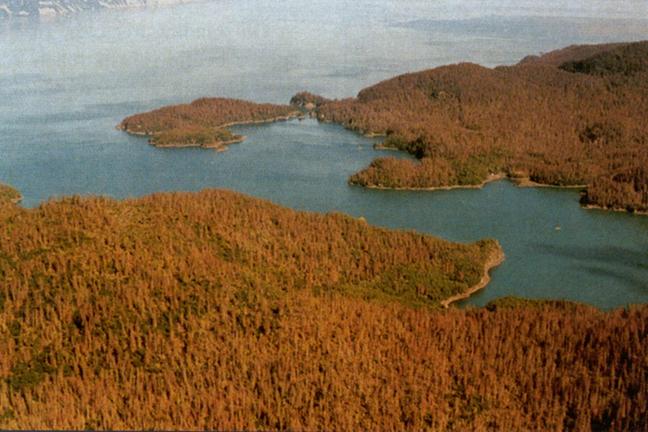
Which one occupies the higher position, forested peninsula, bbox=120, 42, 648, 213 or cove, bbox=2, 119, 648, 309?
forested peninsula, bbox=120, 42, 648, 213

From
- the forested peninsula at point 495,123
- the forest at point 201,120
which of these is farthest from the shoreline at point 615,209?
the forest at point 201,120

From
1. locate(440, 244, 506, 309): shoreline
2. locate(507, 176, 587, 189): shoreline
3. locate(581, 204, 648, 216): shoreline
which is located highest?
locate(507, 176, 587, 189): shoreline

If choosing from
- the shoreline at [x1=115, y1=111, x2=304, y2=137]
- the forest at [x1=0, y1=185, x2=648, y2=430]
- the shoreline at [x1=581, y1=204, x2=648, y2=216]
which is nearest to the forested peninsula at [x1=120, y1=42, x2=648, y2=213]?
the shoreline at [x1=581, y1=204, x2=648, y2=216]

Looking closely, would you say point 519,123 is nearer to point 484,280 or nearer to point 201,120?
point 201,120

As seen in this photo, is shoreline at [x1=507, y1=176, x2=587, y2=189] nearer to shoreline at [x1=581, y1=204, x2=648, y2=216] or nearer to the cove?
the cove

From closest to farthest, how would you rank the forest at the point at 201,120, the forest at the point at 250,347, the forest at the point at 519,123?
the forest at the point at 250,347 < the forest at the point at 519,123 < the forest at the point at 201,120

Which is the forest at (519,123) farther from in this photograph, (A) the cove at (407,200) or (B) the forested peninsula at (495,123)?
(A) the cove at (407,200)
